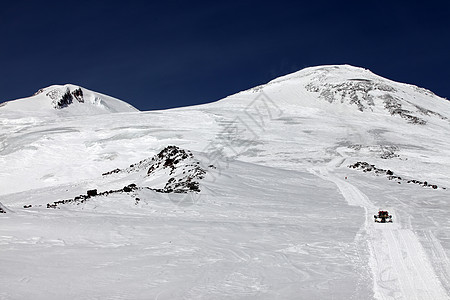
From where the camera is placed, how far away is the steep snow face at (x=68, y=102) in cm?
13250

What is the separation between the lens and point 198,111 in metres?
97.5

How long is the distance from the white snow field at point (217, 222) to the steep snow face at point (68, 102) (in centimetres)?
7027

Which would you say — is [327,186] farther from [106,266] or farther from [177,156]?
[106,266]

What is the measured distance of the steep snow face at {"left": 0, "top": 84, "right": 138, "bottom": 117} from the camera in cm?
13250

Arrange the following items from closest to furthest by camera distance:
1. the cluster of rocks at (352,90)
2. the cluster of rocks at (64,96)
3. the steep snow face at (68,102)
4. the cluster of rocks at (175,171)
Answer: the cluster of rocks at (175,171)
the cluster of rocks at (352,90)
the steep snow face at (68,102)
the cluster of rocks at (64,96)

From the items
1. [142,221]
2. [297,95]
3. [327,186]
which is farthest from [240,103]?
[142,221]

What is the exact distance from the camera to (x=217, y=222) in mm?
17562

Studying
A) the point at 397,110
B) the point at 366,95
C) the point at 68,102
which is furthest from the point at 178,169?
the point at 68,102

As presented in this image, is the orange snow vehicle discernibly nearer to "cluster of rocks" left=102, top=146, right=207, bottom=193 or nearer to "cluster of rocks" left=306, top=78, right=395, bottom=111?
"cluster of rocks" left=102, top=146, right=207, bottom=193

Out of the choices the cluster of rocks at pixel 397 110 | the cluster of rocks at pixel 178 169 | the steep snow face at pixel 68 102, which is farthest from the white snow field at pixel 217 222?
the steep snow face at pixel 68 102

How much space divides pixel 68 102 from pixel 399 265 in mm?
153468

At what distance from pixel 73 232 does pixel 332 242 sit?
30.4ft

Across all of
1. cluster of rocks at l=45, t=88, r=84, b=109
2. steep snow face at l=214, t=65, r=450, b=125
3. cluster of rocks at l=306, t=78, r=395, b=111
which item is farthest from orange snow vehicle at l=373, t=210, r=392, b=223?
cluster of rocks at l=45, t=88, r=84, b=109

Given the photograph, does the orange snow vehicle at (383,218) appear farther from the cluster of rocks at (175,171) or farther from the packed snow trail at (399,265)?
the cluster of rocks at (175,171)
